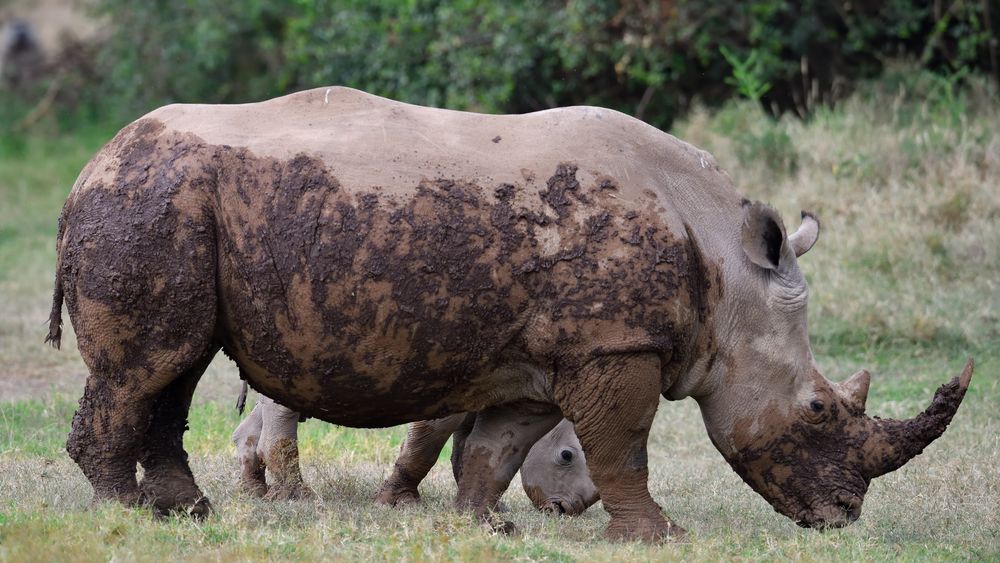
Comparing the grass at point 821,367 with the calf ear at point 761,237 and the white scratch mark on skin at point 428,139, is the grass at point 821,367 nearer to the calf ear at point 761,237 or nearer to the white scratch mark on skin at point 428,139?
the calf ear at point 761,237

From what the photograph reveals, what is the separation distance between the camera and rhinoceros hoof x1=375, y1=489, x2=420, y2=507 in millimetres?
6289

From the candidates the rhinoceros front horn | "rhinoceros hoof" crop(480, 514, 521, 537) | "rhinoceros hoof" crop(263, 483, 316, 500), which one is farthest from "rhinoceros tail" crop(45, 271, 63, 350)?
the rhinoceros front horn

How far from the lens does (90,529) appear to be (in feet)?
15.5

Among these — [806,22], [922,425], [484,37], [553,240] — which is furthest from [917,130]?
[553,240]

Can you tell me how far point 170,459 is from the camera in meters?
5.39

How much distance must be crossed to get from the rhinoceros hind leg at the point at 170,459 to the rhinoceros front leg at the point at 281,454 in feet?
2.89

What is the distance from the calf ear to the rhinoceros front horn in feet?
2.83

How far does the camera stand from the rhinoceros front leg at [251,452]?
654cm

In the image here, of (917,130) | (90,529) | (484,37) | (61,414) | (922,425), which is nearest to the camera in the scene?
(90,529)

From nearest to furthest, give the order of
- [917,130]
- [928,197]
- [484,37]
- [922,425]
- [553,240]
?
[553,240] < [922,425] < [928,197] < [917,130] < [484,37]

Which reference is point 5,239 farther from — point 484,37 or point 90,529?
point 90,529

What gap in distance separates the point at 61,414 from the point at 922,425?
5.18 metres

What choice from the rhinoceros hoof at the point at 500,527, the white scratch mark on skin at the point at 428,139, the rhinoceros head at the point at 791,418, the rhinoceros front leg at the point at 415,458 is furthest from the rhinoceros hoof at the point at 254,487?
the rhinoceros head at the point at 791,418

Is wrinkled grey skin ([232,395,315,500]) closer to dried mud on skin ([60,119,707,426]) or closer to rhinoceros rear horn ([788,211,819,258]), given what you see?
dried mud on skin ([60,119,707,426])
